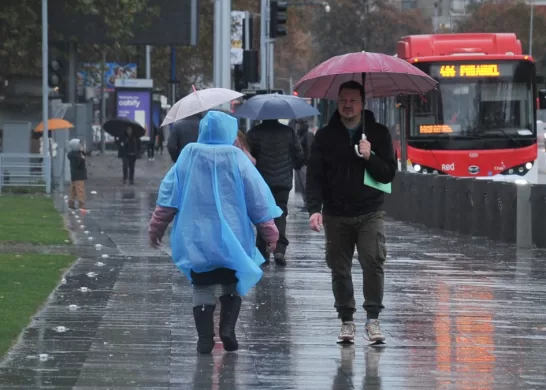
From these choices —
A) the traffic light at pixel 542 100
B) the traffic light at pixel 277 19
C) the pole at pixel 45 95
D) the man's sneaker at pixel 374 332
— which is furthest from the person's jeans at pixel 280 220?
the traffic light at pixel 277 19

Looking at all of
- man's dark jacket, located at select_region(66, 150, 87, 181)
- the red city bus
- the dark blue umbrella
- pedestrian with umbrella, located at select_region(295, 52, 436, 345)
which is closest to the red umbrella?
pedestrian with umbrella, located at select_region(295, 52, 436, 345)

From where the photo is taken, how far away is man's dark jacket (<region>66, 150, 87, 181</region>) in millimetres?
24906

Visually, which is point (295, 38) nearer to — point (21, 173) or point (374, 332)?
point (21, 173)

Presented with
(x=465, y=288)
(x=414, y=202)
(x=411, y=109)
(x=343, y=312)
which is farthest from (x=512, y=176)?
(x=343, y=312)

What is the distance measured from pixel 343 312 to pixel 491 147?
18018 mm

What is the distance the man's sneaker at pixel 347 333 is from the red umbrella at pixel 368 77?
1.72 m

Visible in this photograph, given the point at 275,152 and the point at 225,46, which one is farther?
the point at 225,46

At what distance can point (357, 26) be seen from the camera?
80.6 m

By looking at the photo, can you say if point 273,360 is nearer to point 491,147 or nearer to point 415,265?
point 415,265

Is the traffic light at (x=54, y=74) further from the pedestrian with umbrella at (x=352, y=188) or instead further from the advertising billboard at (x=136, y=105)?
the pedestrian with umbrella at (x=352, y=188)

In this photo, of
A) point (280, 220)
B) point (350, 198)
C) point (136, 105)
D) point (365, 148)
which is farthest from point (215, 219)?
point (136, 105)

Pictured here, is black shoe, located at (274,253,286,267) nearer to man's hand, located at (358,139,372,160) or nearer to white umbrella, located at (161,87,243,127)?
white umbrella, located at (161,87,243,127)

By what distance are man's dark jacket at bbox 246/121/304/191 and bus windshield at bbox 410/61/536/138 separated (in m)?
12.8

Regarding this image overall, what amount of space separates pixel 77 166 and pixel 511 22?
63.1 meters
